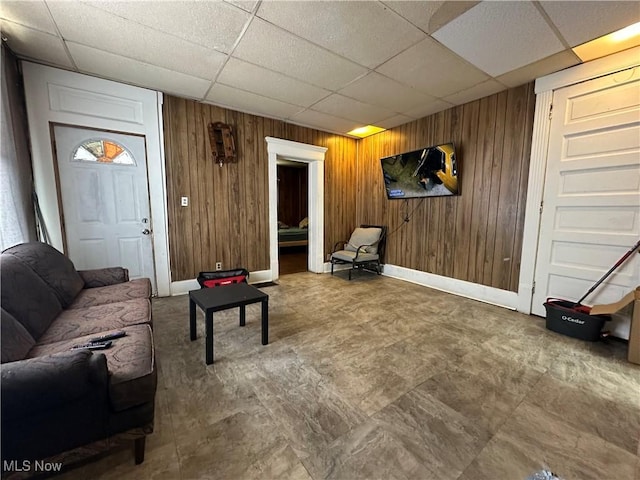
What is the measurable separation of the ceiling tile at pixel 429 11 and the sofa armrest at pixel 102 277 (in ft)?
10.3

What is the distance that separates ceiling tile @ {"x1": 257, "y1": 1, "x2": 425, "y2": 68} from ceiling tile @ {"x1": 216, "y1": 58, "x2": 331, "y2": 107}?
70 cm

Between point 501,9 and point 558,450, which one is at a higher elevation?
point 501,9

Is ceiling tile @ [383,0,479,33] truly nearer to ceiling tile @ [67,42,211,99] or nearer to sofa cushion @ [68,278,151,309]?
ceiling tile @ [67,42,211,99]

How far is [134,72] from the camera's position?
2.65 metres

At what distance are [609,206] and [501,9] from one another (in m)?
1.98

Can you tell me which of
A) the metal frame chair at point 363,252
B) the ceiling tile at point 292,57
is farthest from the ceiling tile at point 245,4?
the metal frame chair at point 363,252

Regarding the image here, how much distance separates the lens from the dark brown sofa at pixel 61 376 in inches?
36.5

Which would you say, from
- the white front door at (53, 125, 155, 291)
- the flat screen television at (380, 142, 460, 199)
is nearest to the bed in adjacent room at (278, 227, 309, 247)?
the flat screen television at (380, 142, 460, 199)

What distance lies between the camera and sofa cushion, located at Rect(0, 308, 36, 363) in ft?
3.68

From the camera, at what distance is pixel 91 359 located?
3.35 ft

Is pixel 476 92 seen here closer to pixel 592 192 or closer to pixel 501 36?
pixel 501 36

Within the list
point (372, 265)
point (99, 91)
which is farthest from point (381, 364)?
point (99, 91)

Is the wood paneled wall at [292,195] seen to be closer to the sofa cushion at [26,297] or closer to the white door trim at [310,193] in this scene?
the white door trim at [310,193]

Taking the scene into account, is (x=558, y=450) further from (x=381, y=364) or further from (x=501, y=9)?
(x=501, y=9)
